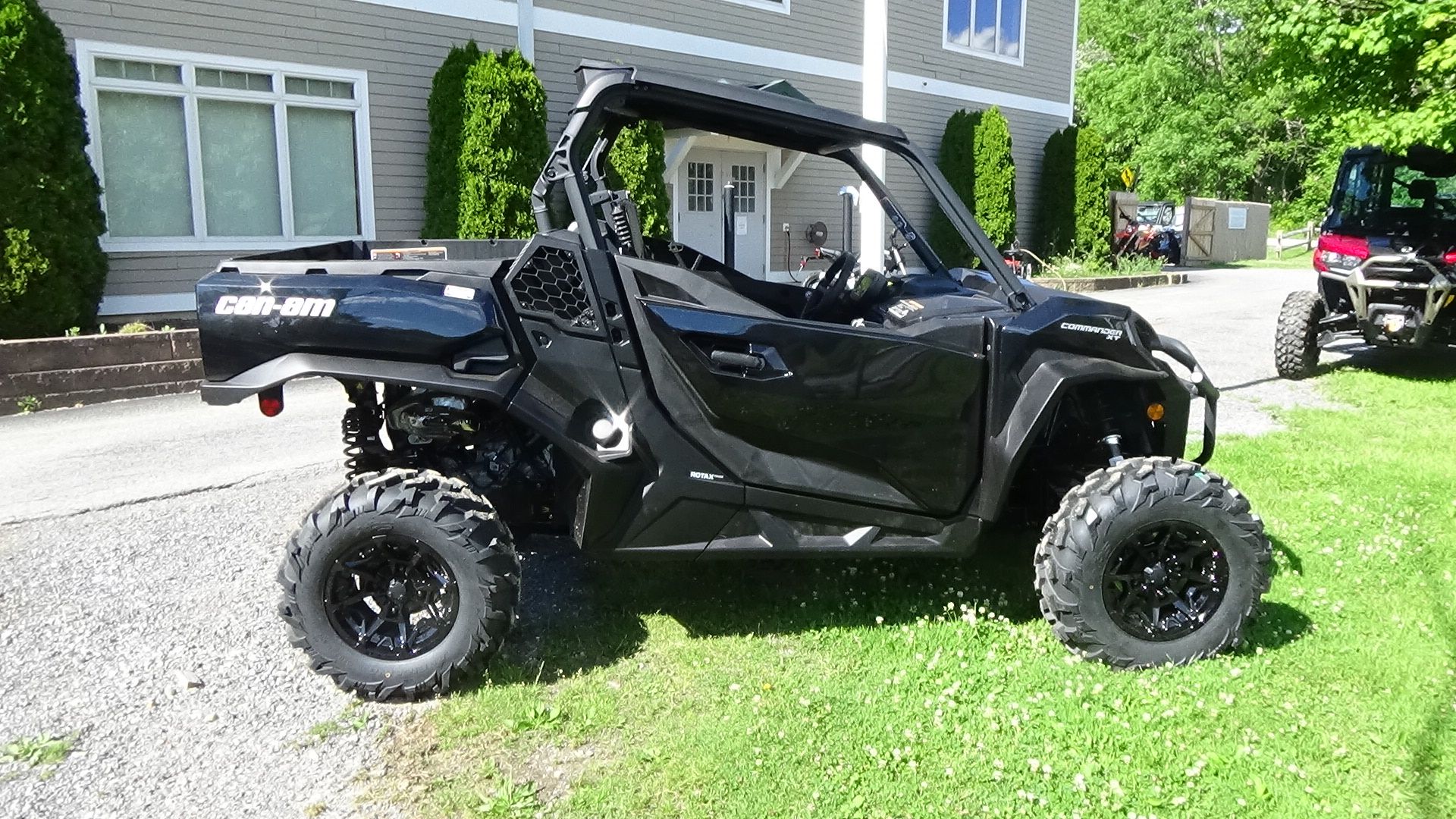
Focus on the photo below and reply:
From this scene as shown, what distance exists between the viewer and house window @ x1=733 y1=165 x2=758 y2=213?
15.5m

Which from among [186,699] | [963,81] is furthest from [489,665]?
[963,81]

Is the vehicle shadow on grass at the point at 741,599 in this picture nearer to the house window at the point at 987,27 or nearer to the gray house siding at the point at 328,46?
the gray house siding at the point at 328,46

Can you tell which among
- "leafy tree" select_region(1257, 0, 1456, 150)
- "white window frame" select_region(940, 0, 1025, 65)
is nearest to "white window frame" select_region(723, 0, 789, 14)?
"white window frame" select_region(940, 0, 1025, 65)

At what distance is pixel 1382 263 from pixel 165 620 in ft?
30.7

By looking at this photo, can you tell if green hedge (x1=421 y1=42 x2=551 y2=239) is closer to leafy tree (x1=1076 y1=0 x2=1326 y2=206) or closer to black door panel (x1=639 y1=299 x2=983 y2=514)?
black door panel (x1=639 y1=299 x2=983 y2=514)

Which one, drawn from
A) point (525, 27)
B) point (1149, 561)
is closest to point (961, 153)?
point (525, 27)

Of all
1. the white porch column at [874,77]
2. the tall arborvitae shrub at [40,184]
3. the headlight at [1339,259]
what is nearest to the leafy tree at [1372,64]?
the headlight at [1339,259]

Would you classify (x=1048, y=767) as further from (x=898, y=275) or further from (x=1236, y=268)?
(x=1236, y=268)

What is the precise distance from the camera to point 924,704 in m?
3.32

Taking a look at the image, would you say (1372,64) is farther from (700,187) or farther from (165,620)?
(165,620)

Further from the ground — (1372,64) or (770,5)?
(770,5)

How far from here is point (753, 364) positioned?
340 cm

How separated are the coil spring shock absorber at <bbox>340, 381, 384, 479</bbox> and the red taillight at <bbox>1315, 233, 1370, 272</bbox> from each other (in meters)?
8.66

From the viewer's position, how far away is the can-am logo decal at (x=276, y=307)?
128 inches
